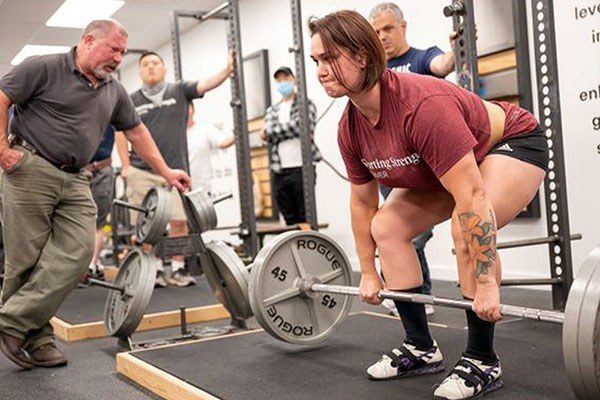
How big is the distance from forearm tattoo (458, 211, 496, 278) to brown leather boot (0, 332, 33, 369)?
6.25 ft

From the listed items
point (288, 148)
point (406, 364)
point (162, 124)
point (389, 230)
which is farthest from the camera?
point (288, 148)

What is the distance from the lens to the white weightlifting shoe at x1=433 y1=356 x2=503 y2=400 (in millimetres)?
1901

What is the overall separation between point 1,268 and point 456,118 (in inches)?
152

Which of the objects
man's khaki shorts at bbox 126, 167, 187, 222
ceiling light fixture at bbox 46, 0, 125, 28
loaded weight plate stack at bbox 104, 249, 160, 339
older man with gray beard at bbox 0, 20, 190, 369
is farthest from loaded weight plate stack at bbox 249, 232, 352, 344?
ceiling light fixture at bbox 46, 0, 125, 28

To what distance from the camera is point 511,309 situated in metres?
1.67

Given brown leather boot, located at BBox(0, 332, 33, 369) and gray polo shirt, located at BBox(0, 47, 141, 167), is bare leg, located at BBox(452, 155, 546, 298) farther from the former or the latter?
brown leather boot, located at BBox(0, 332, 33, 369)

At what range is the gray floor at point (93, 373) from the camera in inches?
97.0

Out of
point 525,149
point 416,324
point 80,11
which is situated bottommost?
point 416,324

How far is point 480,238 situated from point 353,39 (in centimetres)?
59

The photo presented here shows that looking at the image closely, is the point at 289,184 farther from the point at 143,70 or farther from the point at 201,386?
the point at 201,386

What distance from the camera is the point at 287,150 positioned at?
5312mm

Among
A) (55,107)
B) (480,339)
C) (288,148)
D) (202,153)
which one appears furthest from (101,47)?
(202,153)

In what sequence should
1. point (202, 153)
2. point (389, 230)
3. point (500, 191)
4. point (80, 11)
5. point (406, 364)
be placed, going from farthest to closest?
point (80, 11)
point (202, 153)
point (406, 364)
point (389, 230)
point (500, 191)

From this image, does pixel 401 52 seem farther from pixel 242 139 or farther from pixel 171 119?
pixel 171 119
